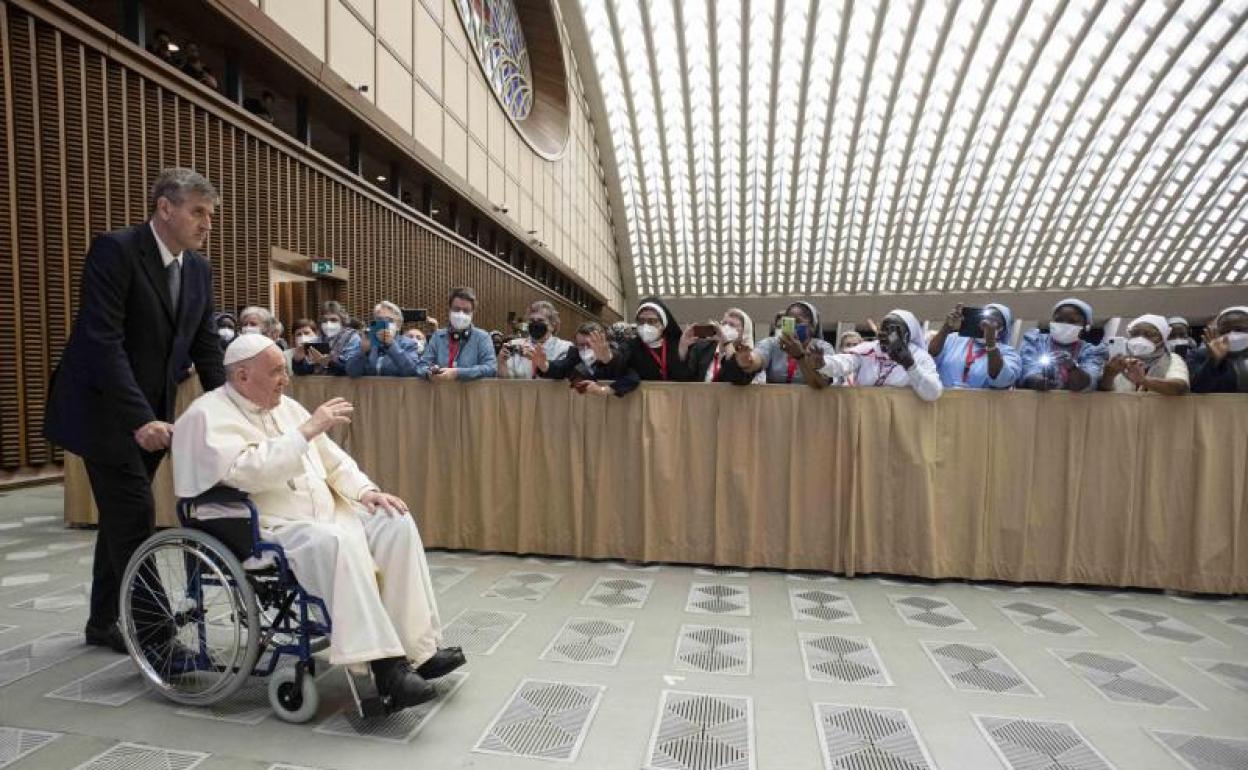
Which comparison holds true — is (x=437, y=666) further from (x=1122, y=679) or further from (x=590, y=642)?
(x=1122, y=679)

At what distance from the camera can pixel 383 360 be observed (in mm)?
5285

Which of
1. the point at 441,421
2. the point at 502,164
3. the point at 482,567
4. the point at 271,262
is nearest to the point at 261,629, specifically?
the point at 482,567

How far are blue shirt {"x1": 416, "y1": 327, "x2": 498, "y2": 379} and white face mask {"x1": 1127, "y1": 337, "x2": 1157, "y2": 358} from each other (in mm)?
4277

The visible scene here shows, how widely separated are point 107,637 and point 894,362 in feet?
15.0

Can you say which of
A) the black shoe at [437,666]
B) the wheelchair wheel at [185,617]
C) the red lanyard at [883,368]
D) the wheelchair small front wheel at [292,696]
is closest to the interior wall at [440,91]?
the wheelchair wheel at [185,617]

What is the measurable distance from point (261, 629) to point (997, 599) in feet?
12.8

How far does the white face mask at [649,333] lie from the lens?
455 cm

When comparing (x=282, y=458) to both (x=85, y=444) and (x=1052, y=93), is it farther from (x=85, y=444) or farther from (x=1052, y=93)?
(x=1052, y=93)

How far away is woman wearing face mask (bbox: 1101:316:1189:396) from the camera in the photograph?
3.99 metres

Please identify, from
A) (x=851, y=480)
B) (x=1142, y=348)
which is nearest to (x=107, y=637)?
(x=851, y=480)

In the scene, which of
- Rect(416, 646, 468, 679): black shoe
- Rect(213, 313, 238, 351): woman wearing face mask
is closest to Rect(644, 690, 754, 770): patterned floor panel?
Rect(416, 646, 468, 679): black shoe

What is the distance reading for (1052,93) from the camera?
1066 inches

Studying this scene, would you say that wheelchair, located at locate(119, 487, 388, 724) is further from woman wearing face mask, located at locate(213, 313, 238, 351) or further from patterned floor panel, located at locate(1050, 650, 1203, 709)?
woman wearing face mask, located at locate(213, 313, 238, 351)

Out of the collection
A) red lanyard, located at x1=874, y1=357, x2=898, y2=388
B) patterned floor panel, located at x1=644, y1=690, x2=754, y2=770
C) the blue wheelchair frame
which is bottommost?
patterned floor panel, located at x1=644, y1=690, x2=754, y2=770
